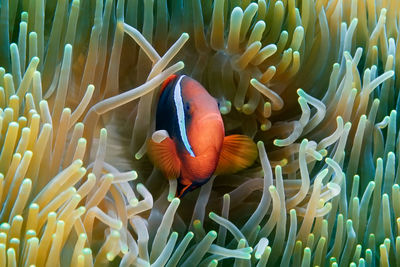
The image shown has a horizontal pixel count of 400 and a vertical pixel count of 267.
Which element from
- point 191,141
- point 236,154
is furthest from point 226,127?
point 191,141

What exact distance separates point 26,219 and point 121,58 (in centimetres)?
44

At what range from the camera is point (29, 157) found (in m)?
0.78

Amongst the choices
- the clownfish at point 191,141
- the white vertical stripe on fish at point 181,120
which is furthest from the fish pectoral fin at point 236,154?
the white vertical stripe on fish at point 181,120

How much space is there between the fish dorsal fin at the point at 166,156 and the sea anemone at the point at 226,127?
1.0 inches

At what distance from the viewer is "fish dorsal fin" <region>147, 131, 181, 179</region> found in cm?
98

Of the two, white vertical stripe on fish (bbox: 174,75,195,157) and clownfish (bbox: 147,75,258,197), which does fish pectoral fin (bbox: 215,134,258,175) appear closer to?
clownfish (bbox: 147,75,258,197)

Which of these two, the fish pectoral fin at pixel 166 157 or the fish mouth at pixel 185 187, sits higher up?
the fish pectoral fin at pixel 166 157

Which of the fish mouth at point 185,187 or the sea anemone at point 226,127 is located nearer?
the sea anemone at point 226,127

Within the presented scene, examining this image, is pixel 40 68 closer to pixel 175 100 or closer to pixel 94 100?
pixel 94 100

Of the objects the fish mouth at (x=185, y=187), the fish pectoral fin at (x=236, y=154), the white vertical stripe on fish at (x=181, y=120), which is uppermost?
the white vertical stripe on fish at (x=181, y=120)

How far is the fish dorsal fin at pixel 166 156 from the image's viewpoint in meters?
0.98

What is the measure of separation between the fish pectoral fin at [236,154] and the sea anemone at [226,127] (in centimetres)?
4

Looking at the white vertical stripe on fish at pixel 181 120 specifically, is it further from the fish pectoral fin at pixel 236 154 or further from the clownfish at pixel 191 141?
the fish pectoral fin at pixel 236 154

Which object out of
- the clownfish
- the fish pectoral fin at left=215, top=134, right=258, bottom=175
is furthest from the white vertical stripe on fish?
the fish pectoral fin at left=215, top=134, right=258, bottom=175
